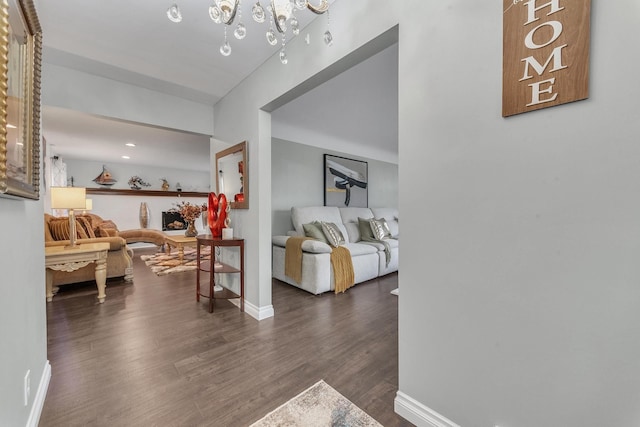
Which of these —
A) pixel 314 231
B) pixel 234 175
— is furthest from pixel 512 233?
pixel 314 231

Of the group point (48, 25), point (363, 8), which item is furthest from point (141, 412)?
point (48, 25)

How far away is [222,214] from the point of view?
2.91m

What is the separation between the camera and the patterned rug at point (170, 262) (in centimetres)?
453

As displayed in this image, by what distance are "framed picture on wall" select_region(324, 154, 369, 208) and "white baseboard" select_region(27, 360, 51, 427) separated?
3.88m

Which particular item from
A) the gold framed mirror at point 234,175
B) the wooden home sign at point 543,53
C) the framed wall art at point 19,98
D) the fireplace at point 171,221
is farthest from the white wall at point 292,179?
the fireplace at point 171,221

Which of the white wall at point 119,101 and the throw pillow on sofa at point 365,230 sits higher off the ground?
the white wall at point 119,101

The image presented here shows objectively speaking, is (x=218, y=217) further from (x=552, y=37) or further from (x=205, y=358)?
(x=552, y=37)

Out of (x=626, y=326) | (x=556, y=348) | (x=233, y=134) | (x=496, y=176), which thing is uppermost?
(x=233, y=134)

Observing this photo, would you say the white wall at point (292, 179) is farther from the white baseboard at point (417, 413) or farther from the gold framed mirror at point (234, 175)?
the white baseboard at point (417, 413)

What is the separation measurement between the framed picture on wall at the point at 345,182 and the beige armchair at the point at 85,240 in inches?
131

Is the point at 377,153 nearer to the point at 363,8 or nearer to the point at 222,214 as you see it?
the point at 222,214

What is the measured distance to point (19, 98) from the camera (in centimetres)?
102

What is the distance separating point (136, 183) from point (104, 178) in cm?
72

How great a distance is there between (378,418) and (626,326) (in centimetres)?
112
